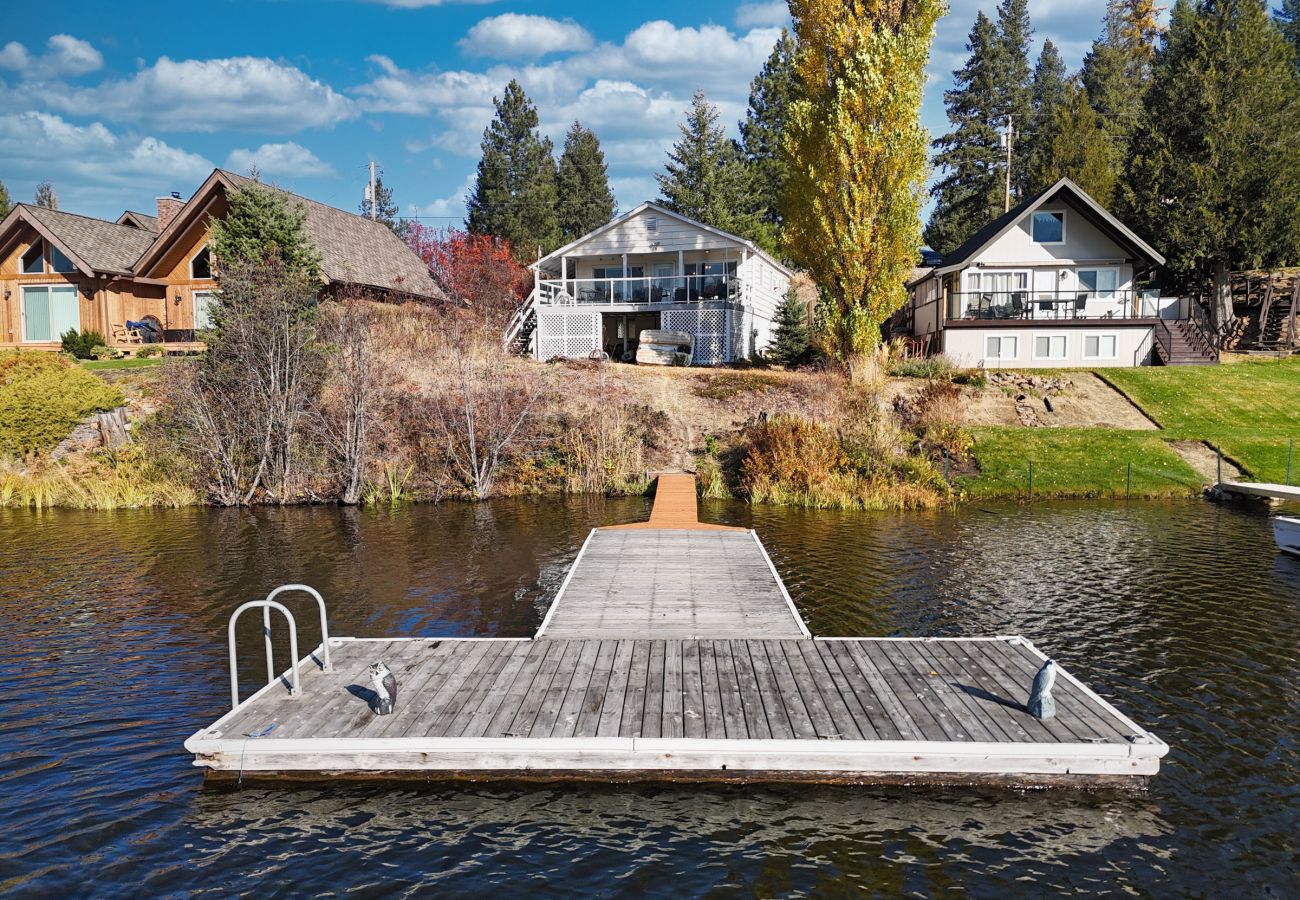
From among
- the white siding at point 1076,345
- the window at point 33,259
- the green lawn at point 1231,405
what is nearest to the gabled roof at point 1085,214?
the white siding at point 1076,345

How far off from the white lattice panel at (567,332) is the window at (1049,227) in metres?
21.5

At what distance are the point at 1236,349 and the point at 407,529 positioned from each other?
143 ft

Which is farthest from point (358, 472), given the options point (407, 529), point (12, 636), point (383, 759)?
point (383, 759)

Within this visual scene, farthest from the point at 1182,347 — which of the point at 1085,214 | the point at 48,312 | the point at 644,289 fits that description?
the point at 48,312

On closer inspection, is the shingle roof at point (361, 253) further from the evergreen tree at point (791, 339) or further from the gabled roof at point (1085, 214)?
the gabled roof at point (1085, 214)

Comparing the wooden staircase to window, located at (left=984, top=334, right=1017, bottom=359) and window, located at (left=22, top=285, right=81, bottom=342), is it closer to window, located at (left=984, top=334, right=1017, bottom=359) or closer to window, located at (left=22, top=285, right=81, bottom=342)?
Result: window, located at (left=984, top=334, right=1017, bottom=359)

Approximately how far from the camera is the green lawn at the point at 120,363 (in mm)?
32956

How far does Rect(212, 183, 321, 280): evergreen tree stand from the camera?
28.0m

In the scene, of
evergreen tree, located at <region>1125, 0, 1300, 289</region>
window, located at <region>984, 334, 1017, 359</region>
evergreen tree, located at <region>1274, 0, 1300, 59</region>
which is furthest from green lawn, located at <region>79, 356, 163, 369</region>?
evergreen tree, located at <region>1274, 0, 1300, 59</region>

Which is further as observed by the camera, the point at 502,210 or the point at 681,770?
the point at 502,210

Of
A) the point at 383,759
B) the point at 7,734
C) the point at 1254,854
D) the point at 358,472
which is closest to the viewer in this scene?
the point at 1254,854

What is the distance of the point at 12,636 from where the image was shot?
510 inches

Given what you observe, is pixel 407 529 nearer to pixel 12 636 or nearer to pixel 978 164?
pixel 12 636

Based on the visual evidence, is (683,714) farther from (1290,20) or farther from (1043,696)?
(1290,20)
